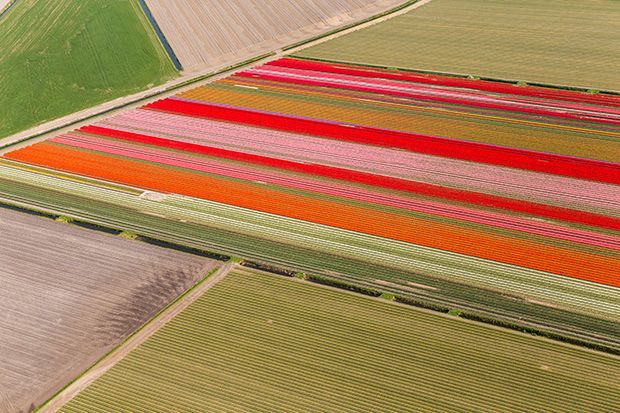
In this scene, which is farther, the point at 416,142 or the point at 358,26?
the point at 358,26

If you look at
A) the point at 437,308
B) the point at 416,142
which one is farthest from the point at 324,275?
the point at 416,142

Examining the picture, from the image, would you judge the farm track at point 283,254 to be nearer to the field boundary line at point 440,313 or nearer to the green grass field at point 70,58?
the field boundary line at point 440,313

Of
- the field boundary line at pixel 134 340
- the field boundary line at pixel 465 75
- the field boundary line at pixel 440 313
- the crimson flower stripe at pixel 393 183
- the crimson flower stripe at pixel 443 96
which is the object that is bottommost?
the field boundary line at pixel 134 340

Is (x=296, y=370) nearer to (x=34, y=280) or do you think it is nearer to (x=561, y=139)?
(x=34, y=280)

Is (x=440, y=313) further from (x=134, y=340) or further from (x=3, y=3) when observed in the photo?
(x=3, y=3)

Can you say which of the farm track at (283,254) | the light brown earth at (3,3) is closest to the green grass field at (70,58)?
the light brown earth at (3,3)

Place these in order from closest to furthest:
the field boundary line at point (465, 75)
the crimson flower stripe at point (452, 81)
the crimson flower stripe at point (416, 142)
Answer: the crimson flower stripe at point (416, 142) → the crimson flower stripe at point (452, 81) → the field boundary line at point (465, 75)

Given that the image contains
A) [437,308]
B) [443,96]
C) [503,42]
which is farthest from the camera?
[503,42]
